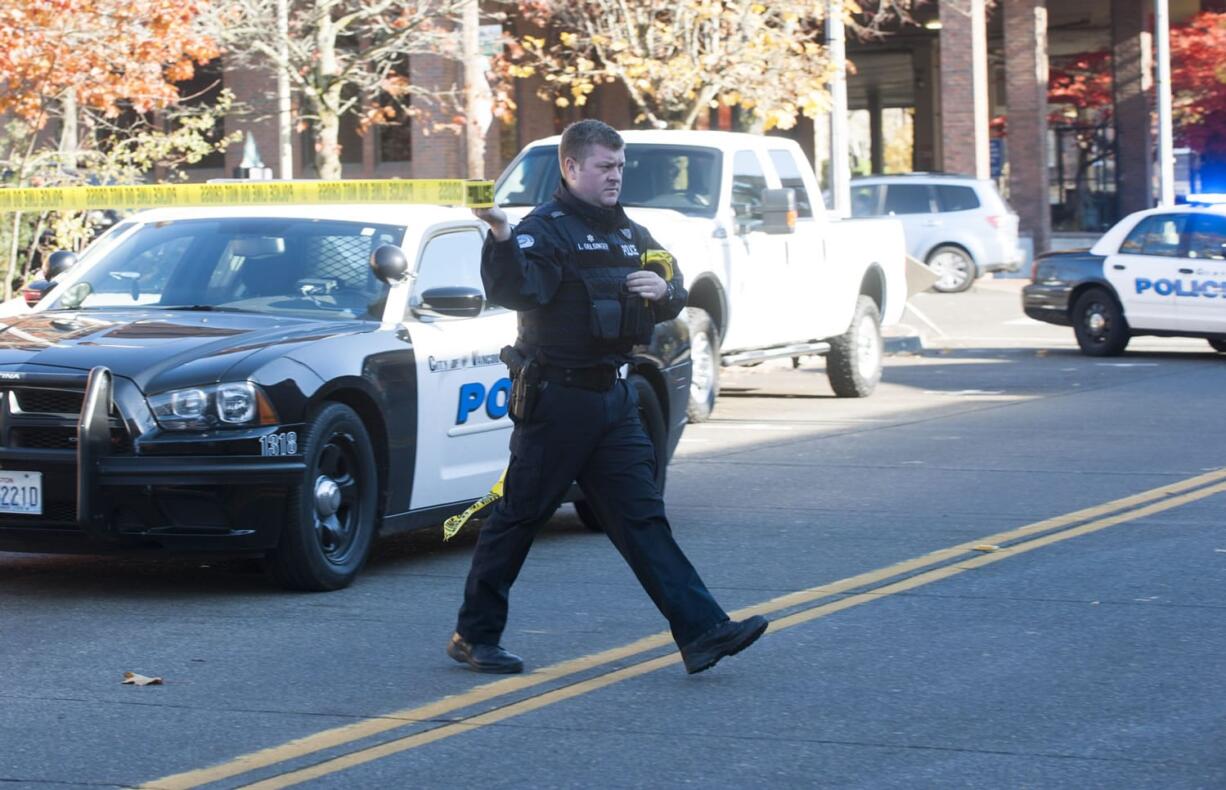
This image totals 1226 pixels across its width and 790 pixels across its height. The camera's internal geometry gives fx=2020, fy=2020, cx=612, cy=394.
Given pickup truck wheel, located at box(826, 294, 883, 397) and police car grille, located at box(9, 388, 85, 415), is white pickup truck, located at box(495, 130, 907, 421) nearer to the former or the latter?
pickup truck wheel, located at box(826, 294, 883, 397)

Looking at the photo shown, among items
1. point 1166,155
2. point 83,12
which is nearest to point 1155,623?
point 83,12

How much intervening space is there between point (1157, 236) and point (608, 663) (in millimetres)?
16180

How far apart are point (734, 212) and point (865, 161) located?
151 feet

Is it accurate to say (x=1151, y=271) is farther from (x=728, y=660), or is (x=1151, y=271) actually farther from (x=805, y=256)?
(x=728, y=660)

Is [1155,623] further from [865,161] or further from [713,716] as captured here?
[865,161]

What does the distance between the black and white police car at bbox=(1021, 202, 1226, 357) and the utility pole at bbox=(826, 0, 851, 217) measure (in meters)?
2.50

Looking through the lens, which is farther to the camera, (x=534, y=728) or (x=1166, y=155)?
(x=1166, y=155)

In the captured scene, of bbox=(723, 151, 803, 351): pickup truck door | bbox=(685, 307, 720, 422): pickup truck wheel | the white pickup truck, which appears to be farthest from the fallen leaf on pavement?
bbox=(723, 151, 803, 351): pickup truck door

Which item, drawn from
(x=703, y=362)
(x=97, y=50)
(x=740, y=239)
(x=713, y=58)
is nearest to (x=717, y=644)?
(x=703, y=362)

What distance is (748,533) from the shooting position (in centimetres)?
1000

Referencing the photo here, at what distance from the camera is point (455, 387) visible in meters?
9.10

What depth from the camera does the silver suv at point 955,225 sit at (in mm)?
32406

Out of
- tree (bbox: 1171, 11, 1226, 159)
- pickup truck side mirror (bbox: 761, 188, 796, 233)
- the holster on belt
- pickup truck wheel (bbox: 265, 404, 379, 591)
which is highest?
tree (bbox: 1171, 11, 1226, 159)

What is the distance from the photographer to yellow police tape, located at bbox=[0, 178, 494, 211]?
29.1ft
